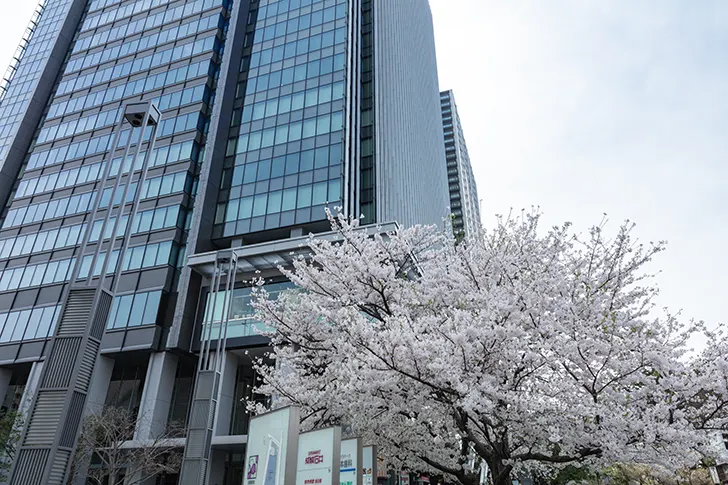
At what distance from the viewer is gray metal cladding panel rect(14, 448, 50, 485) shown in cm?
787

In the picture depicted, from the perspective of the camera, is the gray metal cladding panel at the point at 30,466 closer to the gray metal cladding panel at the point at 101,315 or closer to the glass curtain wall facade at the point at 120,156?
the gray metal cladding panel at the point at 101,315

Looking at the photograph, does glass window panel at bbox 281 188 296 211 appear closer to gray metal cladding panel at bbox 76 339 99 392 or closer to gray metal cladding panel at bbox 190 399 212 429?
gray metal cladding panel at bbox 190 399 212 429

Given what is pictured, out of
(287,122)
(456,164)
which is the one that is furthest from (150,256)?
(456,164)

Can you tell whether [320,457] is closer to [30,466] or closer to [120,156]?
[30,466]

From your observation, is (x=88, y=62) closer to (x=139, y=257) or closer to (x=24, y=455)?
(x=139, y=257)

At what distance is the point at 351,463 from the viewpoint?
1038cm

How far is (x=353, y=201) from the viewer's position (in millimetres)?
36688

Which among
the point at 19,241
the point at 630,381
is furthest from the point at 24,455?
the point at 19,241

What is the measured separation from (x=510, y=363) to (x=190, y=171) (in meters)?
35.4

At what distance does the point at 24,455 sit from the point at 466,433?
882 cm

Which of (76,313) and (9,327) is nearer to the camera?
(76,313)

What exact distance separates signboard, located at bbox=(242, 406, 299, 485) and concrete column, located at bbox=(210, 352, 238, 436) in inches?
916

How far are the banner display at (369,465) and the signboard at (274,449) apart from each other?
12.1 ft

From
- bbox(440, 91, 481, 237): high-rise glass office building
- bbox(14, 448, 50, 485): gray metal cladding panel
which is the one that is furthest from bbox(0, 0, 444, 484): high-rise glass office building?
bbox(440, 91, 481, 237): high-rise glass office building
